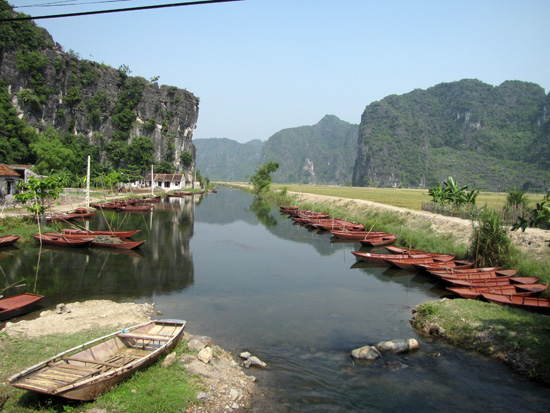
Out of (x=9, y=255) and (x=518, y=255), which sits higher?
(x=518, y=255)

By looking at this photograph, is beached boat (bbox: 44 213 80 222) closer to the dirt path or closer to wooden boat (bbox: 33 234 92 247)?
wooden boat (bbox: 33 234 92 247)

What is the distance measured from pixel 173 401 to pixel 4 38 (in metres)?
84.1

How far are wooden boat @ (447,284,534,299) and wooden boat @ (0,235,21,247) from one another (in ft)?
76.3

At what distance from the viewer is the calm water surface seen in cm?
869

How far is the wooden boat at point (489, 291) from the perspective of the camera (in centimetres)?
1443

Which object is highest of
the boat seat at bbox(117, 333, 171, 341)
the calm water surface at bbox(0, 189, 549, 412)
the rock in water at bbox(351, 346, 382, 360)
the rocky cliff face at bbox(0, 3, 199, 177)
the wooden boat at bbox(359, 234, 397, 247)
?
the rocky cliff face at bbox(0, 3, 199, 177)

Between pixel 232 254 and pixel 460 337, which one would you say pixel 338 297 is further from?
pixel 232 254

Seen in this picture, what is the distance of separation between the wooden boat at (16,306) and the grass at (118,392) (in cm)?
272

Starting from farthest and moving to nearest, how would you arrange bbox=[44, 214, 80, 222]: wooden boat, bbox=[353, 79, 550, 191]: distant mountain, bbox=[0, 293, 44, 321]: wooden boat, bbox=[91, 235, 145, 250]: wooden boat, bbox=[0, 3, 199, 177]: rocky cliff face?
bbox=[353, 79, 550, 191]: distant mountain
bbox=[0, 3, 199, 177]: rocky cliff face
bbox=[44, 214, 80, 222]: wooden boat
bbox=[91, 235, 145, 250]: wooden boat
bbox=[0, 293, 44, 321]: wooden boat

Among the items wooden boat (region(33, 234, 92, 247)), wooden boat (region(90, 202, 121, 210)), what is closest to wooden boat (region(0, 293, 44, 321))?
wooden boat (region(33, 234, 92, 247))

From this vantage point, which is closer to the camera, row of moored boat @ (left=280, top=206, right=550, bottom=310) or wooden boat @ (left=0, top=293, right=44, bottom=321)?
wooden boat @ (left=0, top=293, right=44, bottom=321)

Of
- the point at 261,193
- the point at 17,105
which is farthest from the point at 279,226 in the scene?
the point at 17,105

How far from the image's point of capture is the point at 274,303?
15188mm

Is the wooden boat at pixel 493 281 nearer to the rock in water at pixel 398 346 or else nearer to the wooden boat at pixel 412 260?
the wooden boat at pixel 412 260
